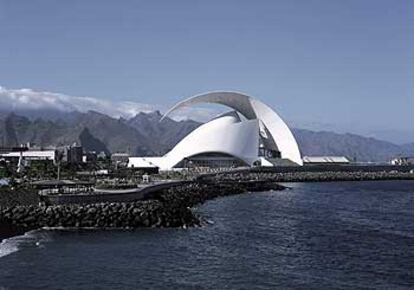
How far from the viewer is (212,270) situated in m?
17.2

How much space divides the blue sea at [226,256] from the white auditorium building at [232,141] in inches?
1414

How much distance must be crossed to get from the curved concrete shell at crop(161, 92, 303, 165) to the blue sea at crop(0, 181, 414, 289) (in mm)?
36109

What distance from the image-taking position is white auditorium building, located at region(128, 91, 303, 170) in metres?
65.6

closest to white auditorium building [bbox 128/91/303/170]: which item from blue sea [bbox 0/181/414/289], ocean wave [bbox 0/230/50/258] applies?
blue sea [bbox 0/181/414/289]

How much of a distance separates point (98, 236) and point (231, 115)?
46.8 meters

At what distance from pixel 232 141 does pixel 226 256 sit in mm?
46903

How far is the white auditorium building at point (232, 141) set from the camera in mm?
65562

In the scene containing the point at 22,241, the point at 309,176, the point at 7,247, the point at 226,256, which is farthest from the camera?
the point at 309,176

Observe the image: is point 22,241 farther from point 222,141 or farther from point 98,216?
point 222,141

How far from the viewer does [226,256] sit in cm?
1914

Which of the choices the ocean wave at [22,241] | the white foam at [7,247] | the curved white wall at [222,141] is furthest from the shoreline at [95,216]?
the curved white wall at [222,141]

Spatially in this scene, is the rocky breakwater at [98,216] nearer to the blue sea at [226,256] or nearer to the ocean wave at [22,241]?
the blue sea at [226,256]

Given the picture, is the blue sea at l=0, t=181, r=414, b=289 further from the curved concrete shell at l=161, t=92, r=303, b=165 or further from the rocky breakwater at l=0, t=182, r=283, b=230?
the curved concrete shell at l=161, t=92, r=303, b=165

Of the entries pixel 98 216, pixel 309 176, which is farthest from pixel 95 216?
pixel 309 176
